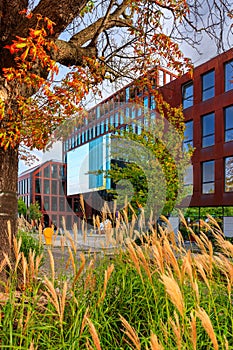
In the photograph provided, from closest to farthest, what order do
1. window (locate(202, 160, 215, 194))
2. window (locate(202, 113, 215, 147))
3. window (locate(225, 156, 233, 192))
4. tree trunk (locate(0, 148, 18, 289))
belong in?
tree trunk (locate(0, 148, 18, 289)) → window (locate(225, 156, 233, 192)) → window (locate(202, 160, 215, 194)) → window (locate(202, 113, 215, 147))

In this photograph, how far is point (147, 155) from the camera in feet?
51.3

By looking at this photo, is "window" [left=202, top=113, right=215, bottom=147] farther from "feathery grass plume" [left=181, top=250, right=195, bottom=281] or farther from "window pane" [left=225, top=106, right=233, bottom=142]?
"feathery grass plume" [left=181, top=250, right=195, bottom=281]

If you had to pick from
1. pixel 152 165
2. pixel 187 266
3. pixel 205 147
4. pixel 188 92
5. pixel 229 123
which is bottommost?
pixel 187 266

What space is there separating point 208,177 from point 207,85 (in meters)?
6.40

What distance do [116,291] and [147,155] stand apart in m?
12.8

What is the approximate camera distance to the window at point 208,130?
23625 mm

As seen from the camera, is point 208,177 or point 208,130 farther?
point 208,130

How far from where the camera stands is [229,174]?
22.2 m

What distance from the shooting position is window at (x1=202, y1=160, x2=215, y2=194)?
2334 centimetres

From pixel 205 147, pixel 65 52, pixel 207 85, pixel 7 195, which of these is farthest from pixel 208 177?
pixel 7 195

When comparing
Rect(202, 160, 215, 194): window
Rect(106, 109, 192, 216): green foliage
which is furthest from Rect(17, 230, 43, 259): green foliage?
Rect(202, 160, 215, 194): window

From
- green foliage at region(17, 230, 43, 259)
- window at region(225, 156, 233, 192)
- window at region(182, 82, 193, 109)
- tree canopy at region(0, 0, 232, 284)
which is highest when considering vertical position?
window at region(182, 82, 193, 109)

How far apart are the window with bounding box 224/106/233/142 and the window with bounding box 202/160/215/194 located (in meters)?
2.06

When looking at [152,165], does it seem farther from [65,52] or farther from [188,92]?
[188,92]
